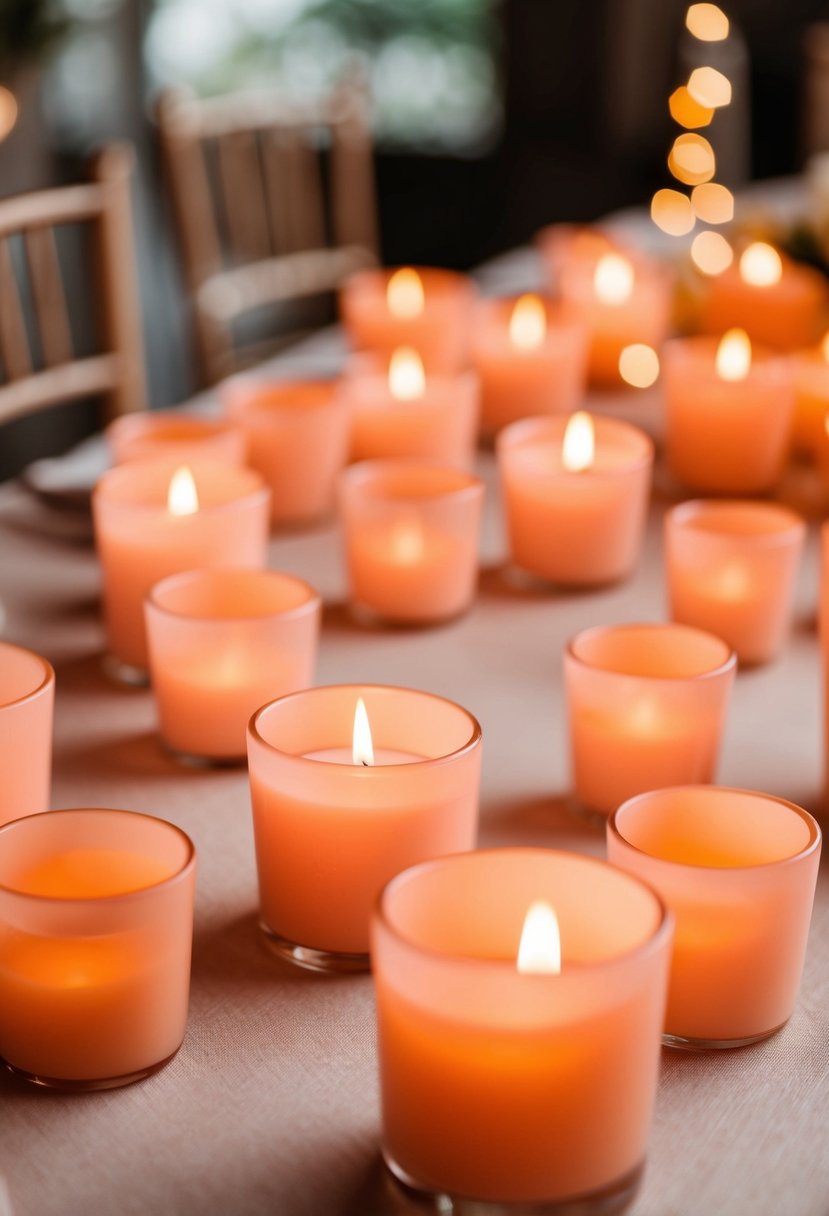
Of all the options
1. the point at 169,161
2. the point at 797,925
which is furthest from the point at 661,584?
the point at 169,161

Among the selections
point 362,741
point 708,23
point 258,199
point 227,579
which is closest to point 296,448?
point 227,579

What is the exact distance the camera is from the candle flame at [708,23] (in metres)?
2.75

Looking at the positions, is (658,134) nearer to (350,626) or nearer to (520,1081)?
(350,626)

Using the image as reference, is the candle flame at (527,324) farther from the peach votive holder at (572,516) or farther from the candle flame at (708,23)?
the candle flame at (708,23)

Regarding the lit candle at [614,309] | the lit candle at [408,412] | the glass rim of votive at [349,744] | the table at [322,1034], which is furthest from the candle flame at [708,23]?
the glass rim of votive at [349,744]

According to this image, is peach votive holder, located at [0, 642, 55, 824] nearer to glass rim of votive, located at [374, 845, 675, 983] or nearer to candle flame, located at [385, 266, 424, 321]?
glass rim of votive, located at [374, 845, 675, 983]

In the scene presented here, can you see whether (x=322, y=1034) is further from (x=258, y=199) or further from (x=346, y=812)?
(x=258, y=199)

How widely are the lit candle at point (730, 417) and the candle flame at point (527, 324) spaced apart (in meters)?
0.15

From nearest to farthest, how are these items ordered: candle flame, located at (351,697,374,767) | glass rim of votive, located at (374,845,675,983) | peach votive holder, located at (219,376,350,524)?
glass rim of votive, located at (374,845,675,983) → candle flame, located at (351,697,374,767) → peach votive holder, located at (219,376,350,524)

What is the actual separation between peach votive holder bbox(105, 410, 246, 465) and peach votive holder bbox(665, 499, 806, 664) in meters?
0.37

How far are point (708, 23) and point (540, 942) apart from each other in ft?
10.1

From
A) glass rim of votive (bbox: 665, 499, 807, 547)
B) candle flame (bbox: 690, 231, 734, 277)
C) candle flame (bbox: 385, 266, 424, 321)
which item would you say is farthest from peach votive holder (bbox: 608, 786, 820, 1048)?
candle flame (bbox: 690, 231, 734, 277)

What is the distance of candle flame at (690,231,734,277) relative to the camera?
77.7 inches

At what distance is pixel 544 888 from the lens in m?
0.64
